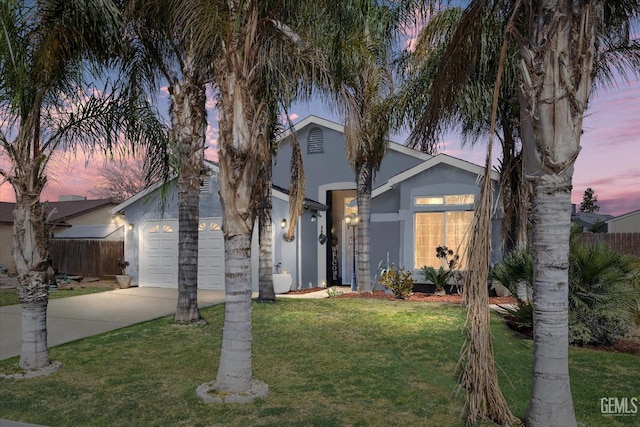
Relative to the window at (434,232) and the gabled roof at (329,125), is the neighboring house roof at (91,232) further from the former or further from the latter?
the window at (434,232)

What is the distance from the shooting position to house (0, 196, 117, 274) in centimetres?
2597

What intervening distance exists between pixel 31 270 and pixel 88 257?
1687 cm

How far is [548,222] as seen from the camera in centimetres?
430

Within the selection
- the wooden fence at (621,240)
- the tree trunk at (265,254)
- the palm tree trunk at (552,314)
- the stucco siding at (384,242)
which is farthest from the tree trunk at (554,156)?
the stucco siding at (384,242)

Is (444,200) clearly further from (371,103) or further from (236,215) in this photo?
(236,215)

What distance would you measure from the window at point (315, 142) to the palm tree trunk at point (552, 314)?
15.6m

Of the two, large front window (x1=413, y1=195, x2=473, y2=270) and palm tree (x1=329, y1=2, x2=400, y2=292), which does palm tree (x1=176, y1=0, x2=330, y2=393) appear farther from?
large front window (x1=413, y1=195, x2=473, y2=270)

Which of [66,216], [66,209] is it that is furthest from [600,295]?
[66,209]

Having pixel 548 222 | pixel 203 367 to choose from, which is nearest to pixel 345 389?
pixel 203 367

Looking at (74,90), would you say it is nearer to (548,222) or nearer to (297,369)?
(297,369)

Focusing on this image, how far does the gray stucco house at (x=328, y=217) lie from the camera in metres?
15.8

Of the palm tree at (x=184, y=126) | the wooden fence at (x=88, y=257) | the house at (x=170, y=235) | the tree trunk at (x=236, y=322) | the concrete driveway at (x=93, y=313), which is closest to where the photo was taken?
the tree trunk at (x=236, y=322)

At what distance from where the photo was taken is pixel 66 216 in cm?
2823

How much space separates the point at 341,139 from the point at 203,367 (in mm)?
13481
